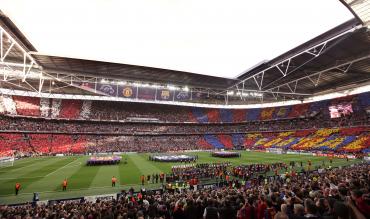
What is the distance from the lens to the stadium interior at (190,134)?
27.9 ft

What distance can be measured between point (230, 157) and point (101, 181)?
25.1 meters

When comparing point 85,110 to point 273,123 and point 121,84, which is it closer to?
point 121,84

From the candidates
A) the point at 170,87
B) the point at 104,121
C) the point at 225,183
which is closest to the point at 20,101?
the point at 104,121

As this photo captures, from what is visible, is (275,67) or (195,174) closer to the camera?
(195,174)

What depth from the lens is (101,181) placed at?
810 inches

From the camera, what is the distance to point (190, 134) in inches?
2522

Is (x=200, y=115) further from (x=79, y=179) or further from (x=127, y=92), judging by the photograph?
(x=79, y=179)

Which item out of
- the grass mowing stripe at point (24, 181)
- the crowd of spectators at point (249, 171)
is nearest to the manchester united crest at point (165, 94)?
the grass mowing stripe at point (24, 181)

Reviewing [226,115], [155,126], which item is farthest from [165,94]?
[226,115]

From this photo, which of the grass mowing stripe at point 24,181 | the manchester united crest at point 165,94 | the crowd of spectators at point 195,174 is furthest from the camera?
the manchester united crest at point 165,94

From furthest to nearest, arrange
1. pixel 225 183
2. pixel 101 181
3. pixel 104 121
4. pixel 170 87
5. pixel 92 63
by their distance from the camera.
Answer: pixel 104 121, pixel 170 87, pixel 92 63, pixel 101 181, pixel 225 183

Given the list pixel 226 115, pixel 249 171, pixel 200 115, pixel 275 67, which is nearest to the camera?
pixel 249 171

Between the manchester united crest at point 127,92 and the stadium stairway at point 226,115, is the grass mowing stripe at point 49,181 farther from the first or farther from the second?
the stadium stairway at point 226,115

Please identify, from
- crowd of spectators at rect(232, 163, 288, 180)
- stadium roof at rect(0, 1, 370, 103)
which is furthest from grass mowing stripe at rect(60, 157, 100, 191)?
crowd of spectators at rect(232, 163, 288, 180)
